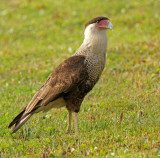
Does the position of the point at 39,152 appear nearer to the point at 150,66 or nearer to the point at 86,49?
the point at 86,49

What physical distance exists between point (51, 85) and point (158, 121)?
5.59 ft

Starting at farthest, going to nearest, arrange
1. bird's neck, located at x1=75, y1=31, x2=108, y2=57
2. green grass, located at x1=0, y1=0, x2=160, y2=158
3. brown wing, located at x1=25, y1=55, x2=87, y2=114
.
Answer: bird's neck, located at x1=75, y1=31, x2=108, y2=57
brown wing, located at x1=25, y1=55, x2=87, y2=114
green grass, located at x1=0, y1=0, x2=160, y2=158

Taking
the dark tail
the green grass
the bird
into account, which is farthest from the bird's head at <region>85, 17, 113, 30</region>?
the dark tail

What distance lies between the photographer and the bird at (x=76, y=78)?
5672mm

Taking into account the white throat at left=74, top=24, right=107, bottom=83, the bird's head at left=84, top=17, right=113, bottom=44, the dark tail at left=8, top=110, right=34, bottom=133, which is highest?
the bird's head at left=84, top=17, right=113, bottom=44

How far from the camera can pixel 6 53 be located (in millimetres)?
10984

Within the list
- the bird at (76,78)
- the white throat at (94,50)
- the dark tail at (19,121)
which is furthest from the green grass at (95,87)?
the white throat at (94,50)

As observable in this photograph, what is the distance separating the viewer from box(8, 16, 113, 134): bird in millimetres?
5672

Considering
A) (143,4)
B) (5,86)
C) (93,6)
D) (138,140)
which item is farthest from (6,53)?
(138,140)

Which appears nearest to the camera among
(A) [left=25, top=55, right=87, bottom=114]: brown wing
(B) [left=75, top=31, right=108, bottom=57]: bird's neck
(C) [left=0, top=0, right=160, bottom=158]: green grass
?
(C) [left=0, top=0, right=160, bottom=158]: green grass

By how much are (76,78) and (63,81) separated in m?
0.23

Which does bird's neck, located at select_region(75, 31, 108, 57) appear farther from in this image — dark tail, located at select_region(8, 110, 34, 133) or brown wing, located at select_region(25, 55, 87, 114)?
dark tail, located at select_region(8, 110, 34, 133)

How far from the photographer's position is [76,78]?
5625 millimetres

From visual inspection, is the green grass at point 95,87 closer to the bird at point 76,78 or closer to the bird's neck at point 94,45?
the bird at point 76,78
